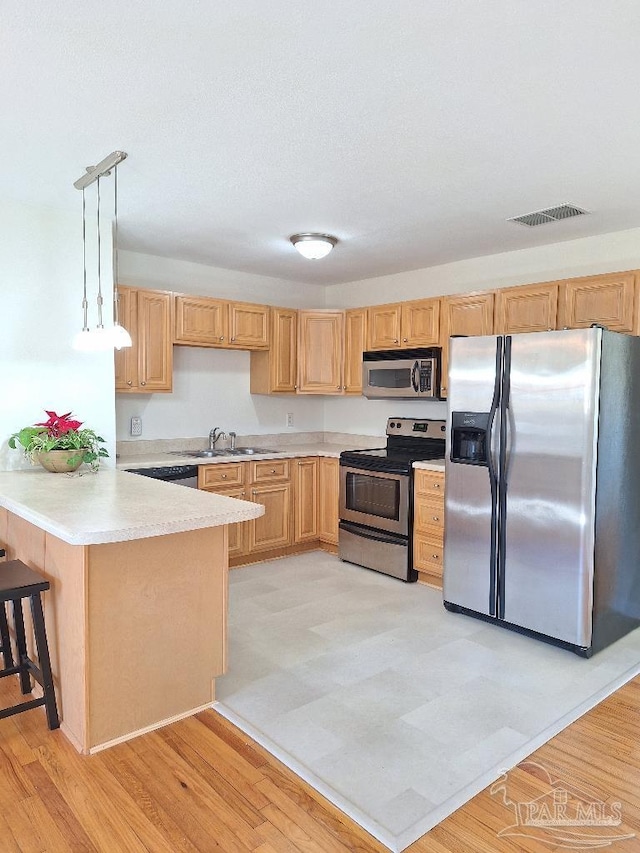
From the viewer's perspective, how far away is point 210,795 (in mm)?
2064

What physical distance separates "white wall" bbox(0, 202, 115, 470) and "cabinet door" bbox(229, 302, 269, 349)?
125 centimetres

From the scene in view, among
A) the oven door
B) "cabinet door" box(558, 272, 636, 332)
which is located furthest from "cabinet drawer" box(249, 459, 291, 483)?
"cabinet door" box(558, 272, 636, 332)

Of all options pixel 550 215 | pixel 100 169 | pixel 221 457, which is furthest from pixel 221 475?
pixel 550 215

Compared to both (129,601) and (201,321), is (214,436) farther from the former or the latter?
(129,601)

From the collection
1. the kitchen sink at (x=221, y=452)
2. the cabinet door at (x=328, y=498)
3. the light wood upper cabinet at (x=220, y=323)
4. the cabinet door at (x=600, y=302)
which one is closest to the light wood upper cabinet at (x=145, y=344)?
the light wood upper cabinet at (x=220, y=323)

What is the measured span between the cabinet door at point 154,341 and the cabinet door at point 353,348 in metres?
1.55

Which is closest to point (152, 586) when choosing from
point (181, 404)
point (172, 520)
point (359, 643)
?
point (172, 520)

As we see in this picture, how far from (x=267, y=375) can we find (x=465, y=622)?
2624mm

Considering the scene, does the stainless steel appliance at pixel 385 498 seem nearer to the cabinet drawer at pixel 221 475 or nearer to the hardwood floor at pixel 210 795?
the cabinet drawer at pixel 221 475

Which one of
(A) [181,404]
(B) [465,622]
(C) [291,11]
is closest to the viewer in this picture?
(C) [291,11]

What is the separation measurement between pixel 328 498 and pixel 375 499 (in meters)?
0.63

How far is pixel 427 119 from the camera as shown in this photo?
2.35 meters

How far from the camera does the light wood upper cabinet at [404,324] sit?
4620 mm

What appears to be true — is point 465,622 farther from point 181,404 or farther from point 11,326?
point 11,326
